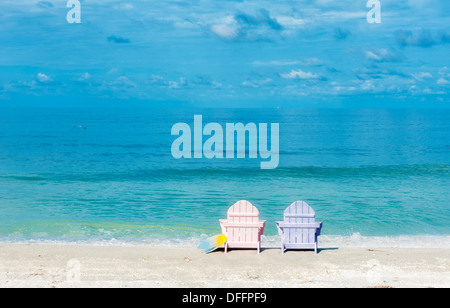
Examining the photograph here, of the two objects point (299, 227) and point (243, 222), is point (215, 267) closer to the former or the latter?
point (243, 222)

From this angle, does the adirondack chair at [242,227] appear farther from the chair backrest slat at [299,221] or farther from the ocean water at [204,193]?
the ocean water at [204,193]

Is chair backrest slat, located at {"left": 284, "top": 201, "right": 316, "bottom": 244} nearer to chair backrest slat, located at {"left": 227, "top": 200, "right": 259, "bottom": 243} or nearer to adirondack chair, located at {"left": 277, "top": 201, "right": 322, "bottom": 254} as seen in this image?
adirondack chair, located at {"left": 277, "top": 201, "right": 322, "bottom": 254}

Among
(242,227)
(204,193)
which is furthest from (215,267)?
(204,193)

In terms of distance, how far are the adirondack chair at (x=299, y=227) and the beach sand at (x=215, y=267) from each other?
0.25 metres

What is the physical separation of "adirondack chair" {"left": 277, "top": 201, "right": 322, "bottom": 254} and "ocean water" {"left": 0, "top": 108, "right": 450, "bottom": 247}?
7.82 feet

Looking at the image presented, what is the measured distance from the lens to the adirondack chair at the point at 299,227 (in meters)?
11.4

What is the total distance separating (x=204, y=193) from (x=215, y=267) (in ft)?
41.3

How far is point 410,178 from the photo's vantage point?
89.6 ft

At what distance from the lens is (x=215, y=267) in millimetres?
10414

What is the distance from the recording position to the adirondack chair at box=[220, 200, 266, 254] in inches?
453

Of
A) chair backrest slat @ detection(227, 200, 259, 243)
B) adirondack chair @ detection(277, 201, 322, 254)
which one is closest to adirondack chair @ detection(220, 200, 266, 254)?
chair backrest slat @ detection(227, 200, 259, 243)

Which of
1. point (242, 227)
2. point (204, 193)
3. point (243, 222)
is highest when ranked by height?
point (204, 193)
